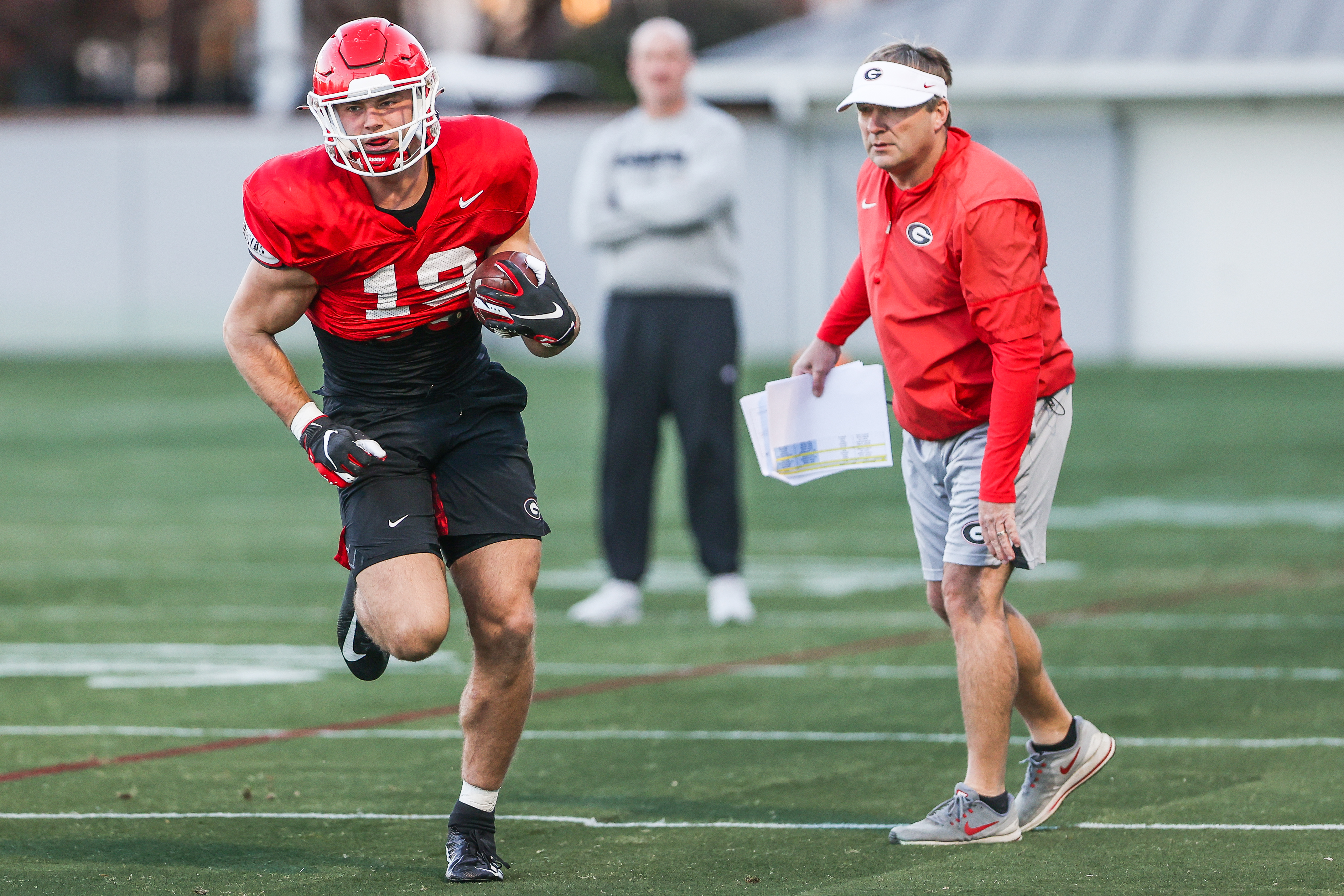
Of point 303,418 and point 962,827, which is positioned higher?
point 303,418

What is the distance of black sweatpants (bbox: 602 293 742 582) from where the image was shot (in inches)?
332

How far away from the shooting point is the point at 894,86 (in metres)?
4.84

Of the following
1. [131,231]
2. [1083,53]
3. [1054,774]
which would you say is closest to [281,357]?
[1054,774]

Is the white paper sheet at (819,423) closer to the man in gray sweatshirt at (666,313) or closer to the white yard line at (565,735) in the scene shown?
the white yard line at (565,735)

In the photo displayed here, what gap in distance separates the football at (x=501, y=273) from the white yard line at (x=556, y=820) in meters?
1.46

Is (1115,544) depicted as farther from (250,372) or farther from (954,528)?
(250,372)

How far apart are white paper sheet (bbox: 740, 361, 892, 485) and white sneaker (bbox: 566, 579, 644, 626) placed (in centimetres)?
296

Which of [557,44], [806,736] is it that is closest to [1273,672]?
[806,736]

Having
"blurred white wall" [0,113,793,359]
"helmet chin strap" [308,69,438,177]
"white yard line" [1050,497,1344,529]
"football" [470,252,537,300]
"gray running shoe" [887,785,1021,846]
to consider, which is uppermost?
"helmet chin strap" [308,69,438,177]

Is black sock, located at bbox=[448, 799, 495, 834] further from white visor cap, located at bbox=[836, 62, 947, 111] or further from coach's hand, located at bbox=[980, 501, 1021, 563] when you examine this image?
white visor cap, located at bbox=[836, 62, 947, 111]

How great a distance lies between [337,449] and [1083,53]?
2104 centimetres

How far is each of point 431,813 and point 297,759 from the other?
2.63ft

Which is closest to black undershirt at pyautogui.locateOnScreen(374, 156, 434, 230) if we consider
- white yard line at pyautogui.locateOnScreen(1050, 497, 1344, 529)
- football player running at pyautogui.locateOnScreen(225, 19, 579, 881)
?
football player running at pyautogui.locateOnScreen(225, 19, 579, 881)

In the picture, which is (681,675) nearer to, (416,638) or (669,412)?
(669,412)
